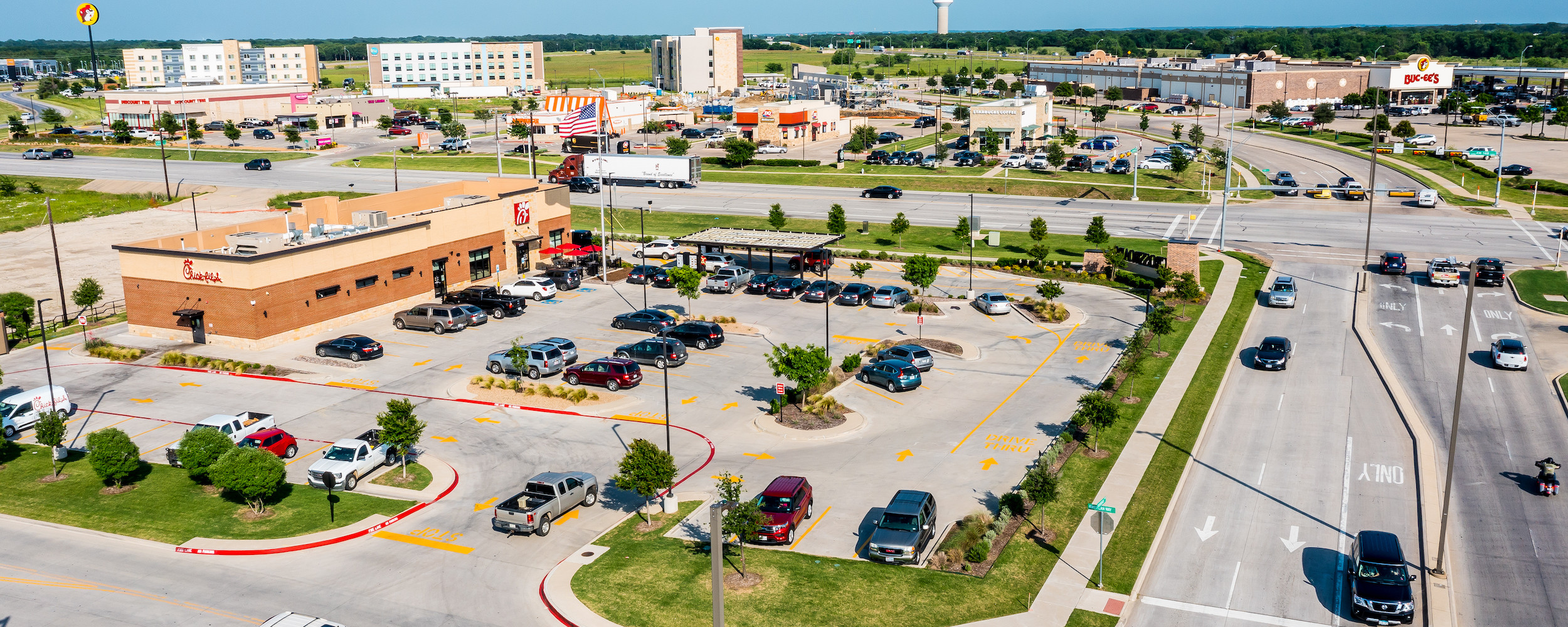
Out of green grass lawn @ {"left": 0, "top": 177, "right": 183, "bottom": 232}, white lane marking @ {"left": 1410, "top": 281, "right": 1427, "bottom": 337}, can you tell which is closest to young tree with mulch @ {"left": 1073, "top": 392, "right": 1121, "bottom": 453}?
white lane marking @ {"left": 1410, "top": 281, "right": 1427, "bottom": 337}

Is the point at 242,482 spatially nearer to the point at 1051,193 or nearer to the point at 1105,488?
the point at 1105,488

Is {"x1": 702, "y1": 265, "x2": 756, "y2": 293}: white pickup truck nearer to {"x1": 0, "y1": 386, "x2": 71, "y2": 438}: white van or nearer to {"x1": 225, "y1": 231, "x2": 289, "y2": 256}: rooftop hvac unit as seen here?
{"x1": 225, "y1": 231, "x2": 289, "y2": 256}: rooftop hvac unit

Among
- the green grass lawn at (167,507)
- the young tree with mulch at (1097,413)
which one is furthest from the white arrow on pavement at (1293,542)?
the green grass lawn at (167,507)

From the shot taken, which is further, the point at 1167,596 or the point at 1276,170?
the point at 1276,170

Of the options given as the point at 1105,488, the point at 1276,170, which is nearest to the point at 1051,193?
the point at 1276,170

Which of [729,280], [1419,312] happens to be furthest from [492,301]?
[1419,312]

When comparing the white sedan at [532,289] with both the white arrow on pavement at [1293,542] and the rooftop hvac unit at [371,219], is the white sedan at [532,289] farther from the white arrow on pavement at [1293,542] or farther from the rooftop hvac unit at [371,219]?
the white arrow on pavement at [1293,542]
